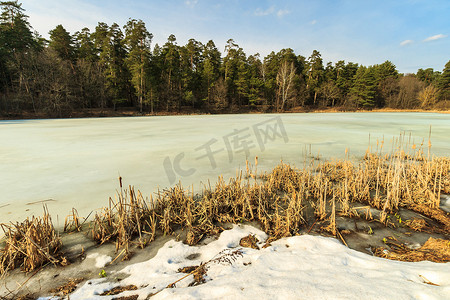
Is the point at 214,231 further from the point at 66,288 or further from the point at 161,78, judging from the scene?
the point at 161,78

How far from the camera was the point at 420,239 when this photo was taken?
2619 millimetres

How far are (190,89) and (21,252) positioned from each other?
4264 centimetres

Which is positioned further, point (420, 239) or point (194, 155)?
point (194, 155)

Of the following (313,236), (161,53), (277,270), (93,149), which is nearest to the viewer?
(277,270)

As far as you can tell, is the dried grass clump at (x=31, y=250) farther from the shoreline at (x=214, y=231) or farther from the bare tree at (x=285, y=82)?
the bare tree at (x=285, y=82)

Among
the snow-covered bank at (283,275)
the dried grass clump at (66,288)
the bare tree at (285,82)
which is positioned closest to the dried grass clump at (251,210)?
the snow-covered bank at (283,275)

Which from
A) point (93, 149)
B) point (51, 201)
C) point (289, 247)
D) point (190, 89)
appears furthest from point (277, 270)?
point (190, 89)

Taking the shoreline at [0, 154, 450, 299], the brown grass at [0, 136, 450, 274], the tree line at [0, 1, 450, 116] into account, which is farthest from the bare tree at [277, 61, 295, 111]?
the shoreline at [0, 154, 450, 299]

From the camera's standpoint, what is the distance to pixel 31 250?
2109 millimetres

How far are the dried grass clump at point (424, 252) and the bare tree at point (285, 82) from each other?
153 feet

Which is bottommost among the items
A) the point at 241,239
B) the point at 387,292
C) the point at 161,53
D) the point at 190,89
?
the point at 241,239

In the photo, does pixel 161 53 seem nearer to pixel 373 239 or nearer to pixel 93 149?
pixel 93 149

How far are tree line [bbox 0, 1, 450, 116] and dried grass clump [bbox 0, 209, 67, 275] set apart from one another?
35.5 meters

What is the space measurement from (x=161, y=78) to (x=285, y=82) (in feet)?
89.1
